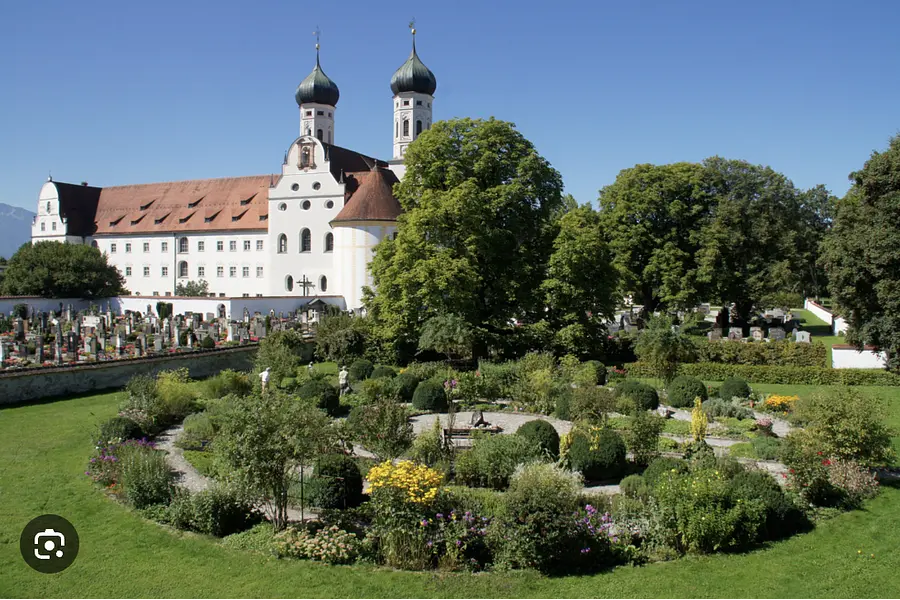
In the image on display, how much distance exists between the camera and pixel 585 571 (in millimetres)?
9703

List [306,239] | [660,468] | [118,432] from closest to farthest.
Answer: [660,468] → [118,432] → [306,239]

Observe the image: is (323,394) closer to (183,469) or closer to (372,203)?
(183,469)

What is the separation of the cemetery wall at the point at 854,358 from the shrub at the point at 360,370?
656 inches

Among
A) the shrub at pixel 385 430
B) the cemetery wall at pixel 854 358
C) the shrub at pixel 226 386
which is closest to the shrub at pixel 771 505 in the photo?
the shrub at pixel 385 430

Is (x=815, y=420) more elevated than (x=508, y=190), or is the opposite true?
(x=508, y=190)

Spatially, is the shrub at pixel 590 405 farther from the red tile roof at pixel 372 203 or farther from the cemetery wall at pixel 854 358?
the red tile roof at pixel 372 203

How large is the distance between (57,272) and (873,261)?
44010 millimetres

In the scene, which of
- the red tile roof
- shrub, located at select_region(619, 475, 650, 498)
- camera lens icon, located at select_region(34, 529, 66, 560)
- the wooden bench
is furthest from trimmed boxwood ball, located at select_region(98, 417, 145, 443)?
the red tile roof

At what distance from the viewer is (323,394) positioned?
1927cm

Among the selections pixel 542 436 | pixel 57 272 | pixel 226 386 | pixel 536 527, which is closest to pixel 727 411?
pixel 542 436

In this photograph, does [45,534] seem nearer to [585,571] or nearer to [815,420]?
[585,571]

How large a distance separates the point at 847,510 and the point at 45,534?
40.9 ft

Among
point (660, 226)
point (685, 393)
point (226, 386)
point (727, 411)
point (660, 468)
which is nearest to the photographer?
point (660, 468)

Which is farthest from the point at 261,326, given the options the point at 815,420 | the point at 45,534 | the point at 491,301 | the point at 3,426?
the point at 815,420
